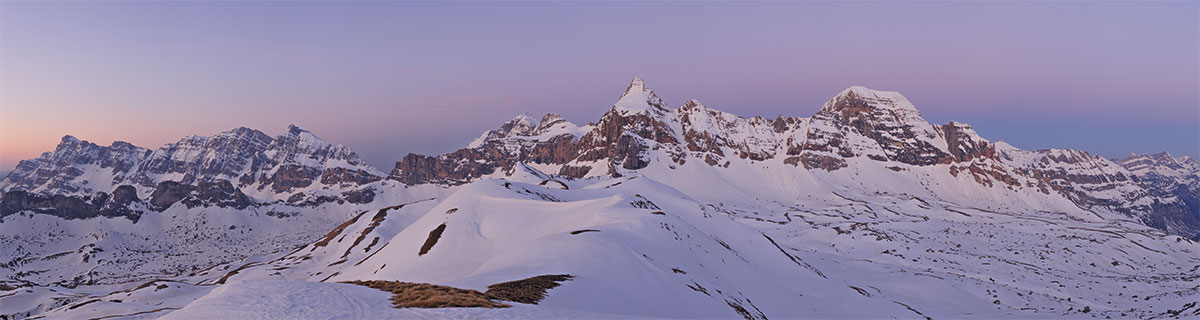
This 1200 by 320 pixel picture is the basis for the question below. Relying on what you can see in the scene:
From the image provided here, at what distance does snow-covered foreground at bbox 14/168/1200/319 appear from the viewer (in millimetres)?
26341

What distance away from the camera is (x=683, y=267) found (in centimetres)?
4903

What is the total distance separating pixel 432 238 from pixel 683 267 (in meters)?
46.4

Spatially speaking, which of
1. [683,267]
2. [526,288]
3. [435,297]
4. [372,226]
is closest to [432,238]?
[683,267]

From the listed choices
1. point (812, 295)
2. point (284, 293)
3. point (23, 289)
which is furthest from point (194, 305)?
point (23, 289)

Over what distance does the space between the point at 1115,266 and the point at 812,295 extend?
126253 millimetres

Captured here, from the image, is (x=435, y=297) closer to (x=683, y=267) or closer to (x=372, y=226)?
(x=683, y=267)

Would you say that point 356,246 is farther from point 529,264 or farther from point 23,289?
point 529,264

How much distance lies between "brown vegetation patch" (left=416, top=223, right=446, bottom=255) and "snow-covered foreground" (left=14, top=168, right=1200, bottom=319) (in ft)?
5.01

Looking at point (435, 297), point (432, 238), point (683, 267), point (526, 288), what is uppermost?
point (435, 297)

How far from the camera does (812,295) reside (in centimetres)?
6234

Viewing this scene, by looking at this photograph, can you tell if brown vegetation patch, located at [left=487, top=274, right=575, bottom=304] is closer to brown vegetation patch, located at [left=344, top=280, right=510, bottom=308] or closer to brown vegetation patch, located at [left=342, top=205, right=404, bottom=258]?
brown vegetation patch, located at [left=344, top=280, right=510, bottom=308]

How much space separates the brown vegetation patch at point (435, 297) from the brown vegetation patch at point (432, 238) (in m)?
52.9

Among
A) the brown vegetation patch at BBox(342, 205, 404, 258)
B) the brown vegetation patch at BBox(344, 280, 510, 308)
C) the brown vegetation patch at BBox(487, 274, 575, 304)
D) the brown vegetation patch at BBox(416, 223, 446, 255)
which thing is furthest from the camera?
the brown vegetation patch at BBox(342, 205, 404, 258)

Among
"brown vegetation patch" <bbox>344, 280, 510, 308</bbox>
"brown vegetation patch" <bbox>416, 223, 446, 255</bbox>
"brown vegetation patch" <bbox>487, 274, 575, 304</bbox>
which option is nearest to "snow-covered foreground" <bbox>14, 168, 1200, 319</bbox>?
"brown vegetation patch" <bbox>487, 274, 575, 304</bbox>
